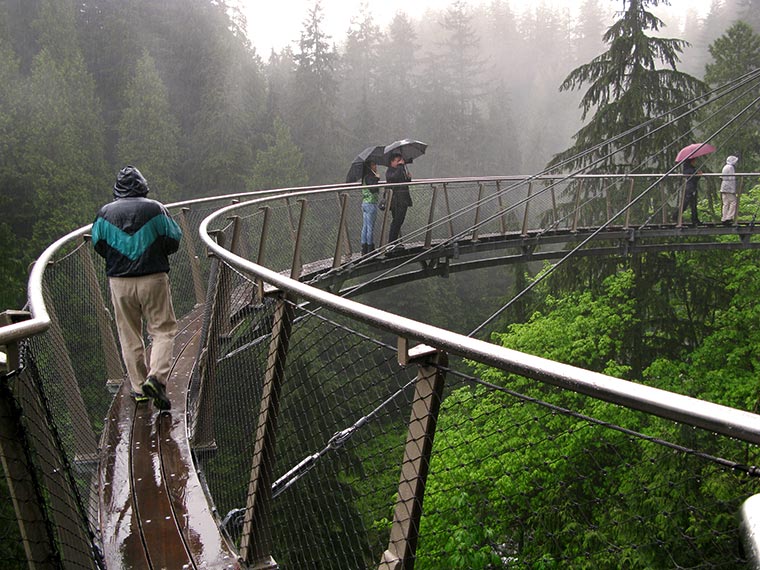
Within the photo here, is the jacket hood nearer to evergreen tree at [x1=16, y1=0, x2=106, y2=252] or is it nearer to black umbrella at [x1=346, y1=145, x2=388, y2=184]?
black umbrella at [x1=346, y1=145, x2=388, y2=184]

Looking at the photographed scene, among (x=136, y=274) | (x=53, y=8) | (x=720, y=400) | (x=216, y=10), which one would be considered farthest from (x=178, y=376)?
(x=216, y=10)

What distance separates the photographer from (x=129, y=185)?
11.7 feet

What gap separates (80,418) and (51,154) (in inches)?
1180

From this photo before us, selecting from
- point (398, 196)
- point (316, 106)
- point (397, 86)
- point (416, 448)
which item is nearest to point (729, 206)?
point (398, 196)

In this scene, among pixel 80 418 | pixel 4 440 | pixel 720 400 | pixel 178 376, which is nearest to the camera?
pixel 4 440

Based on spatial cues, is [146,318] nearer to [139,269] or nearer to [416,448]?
[139,269]

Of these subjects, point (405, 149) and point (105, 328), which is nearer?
point (105, 328)

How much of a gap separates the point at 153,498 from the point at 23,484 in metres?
1.37

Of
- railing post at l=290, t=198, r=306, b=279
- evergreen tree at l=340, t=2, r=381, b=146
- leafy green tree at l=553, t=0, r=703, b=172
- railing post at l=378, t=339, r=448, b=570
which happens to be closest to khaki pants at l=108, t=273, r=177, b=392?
railing post at l=378, t=339, r=448, b=570

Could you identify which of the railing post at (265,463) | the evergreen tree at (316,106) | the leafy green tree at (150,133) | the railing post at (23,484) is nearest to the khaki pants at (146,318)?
the railing post at (265,463)

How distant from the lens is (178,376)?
169 inches

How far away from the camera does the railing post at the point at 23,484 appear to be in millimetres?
1436

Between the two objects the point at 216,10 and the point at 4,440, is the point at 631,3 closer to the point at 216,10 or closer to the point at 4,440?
the point at 4,440

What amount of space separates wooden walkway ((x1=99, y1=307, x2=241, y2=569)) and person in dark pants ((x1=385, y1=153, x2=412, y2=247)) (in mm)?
5876
